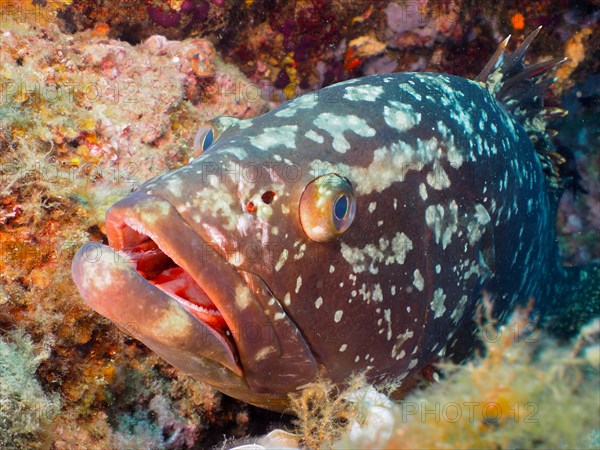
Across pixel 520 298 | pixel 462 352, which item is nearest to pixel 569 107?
pixel 520 298

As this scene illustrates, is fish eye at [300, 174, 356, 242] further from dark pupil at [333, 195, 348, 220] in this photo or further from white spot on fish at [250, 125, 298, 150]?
white spot on fish at [250, 125, 298, 150]

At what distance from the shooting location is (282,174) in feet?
8.30

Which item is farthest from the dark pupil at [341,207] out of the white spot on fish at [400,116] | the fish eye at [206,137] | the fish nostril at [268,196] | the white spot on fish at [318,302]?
the fish eye at [206,137]

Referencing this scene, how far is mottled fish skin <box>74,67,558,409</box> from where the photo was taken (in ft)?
7.91

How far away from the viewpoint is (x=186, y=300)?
7.86ft

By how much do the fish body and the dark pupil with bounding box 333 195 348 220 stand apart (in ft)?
0.05

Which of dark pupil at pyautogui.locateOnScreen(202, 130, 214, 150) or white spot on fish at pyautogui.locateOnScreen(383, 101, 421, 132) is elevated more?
white spot on fish at pyautogui.locateOnScreen(383, 101, 421, 132)

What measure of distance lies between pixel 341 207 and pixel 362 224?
0.26m

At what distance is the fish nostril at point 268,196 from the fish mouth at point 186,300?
38 centimetres

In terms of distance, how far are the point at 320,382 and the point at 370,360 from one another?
410 millimetres

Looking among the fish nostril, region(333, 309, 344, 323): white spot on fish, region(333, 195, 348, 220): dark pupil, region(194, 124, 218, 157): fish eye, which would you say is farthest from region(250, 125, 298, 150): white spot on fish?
region(333, 309, 344, 323): white spot on fish

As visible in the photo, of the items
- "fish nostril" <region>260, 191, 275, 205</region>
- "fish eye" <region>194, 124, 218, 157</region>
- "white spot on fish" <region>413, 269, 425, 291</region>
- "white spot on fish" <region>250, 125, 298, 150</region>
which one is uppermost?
"white spot on fish" <region>250, 125, 298, 150</region>

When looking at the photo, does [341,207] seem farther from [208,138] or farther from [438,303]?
[438,303]

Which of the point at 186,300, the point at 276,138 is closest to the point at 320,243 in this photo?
the point at 276,138
